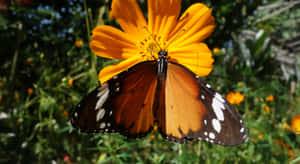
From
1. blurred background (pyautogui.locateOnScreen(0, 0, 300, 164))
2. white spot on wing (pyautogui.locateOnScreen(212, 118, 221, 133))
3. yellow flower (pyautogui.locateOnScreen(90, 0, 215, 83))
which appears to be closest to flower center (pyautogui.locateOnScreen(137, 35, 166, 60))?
yellow flower (pyautogui.locateOnScreen(90, 0, 215, 83))

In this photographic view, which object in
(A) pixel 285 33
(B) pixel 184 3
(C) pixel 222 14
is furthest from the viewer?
(A) pixel 285 33

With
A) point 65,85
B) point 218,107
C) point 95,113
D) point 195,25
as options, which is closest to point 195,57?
point 195,25

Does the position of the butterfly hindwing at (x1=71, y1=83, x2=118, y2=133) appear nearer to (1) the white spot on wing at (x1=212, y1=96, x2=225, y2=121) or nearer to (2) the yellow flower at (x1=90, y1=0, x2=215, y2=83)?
(2) the yellow flower at (x1=90, y1=0, x2=215, y2=83)

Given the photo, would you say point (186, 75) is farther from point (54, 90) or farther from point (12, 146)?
point (12, 146)

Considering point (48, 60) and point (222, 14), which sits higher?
point (222, 14)

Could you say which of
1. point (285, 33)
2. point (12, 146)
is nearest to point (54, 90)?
point (12, 146)

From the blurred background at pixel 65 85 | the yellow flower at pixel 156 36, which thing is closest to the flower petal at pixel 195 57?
the yellow flower at pixel 156 36

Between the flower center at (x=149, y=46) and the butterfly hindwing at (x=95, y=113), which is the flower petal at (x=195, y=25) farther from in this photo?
the butterfly hindwing at (x=95, y=113)

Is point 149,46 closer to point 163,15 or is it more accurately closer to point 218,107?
point 163,15
